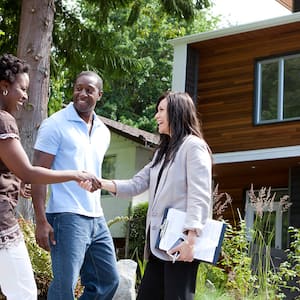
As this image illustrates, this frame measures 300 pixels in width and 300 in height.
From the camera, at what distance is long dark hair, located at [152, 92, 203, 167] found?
15.7 ft

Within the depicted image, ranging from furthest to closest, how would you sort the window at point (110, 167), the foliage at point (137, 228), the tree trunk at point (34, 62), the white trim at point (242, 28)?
the window at point (110, 167) → the foliage at point (137, 228) → the white trim at point (242, 28) → the tree trunk at point (34, 62)

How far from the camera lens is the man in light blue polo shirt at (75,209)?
16.2ft

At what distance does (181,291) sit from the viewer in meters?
4.44

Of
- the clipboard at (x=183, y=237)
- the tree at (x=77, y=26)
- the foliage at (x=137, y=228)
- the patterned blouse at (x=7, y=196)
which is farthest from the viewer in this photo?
the foliage at (x=137, y=228)

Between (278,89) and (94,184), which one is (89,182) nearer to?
(94,184)

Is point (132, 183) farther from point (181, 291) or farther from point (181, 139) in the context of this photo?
point (181, 291)

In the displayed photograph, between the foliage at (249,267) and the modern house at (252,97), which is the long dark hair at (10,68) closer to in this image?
the foliage at (249,267)

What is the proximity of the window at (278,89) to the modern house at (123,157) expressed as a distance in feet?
23.3

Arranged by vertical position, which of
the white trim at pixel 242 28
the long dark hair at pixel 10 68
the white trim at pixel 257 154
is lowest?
the long dark hair at pixel 10 68

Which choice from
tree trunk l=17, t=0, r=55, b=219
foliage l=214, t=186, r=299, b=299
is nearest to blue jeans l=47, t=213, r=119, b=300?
foliage l=214, t=186, r=299, b=299

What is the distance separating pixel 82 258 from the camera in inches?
197

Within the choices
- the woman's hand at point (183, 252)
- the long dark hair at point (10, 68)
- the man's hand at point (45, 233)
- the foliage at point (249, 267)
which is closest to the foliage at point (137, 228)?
the foliage at point (249, 267)

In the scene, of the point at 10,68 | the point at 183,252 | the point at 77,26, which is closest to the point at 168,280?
the point at 183,252

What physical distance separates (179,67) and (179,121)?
46.0 feet
